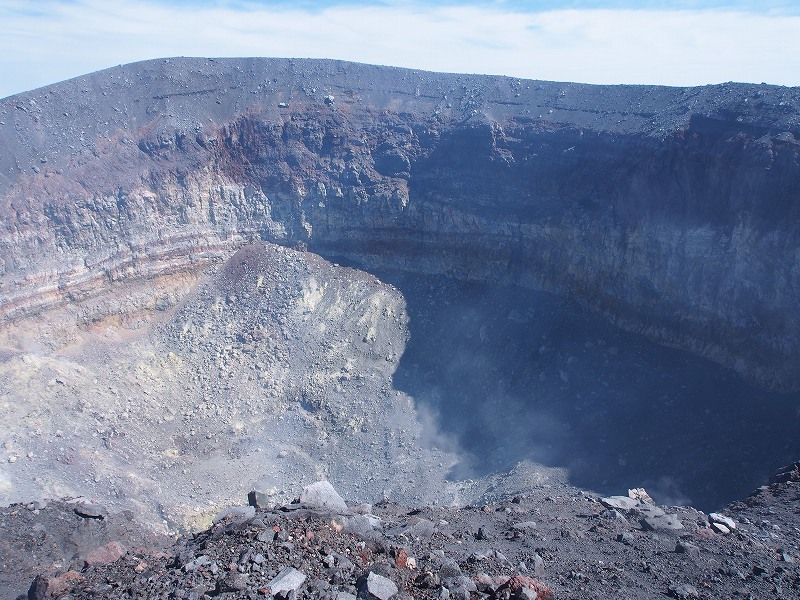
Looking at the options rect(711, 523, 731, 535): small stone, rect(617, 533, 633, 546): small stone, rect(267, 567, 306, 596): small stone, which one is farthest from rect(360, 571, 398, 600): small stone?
rect(711, 523, 731, 535): small stone

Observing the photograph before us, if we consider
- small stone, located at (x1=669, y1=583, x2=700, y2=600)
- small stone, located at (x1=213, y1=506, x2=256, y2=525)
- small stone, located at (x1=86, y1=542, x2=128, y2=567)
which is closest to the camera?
small stone, located at (x1=669, y1=583, x2=700, y2=600)

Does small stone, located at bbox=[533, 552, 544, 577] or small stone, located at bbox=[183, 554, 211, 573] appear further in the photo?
small stone, located at bbox=[533, 552, 544, 577]

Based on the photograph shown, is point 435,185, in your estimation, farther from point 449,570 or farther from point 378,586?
point 378,586

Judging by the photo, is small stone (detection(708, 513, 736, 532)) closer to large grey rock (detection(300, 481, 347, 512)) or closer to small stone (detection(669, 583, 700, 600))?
small stone (detection(669, 583, 700, 600))

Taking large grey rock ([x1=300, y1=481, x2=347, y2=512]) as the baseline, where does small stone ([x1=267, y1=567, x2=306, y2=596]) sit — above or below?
above

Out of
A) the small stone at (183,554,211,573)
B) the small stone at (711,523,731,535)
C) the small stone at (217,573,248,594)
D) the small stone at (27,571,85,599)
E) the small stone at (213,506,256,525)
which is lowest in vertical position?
the small stone at (711,523,731,535)

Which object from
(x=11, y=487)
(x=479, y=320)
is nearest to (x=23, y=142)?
(x=11, y=487)

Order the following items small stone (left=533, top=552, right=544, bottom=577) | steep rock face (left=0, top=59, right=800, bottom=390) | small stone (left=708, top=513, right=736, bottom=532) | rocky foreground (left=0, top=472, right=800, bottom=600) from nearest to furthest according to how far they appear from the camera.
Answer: rocky foreground (left=0, top=472, right=800, bottom=600)
small stone (left=533, top=552, right=544, bottom=577)
small stone (left=708, top=513, right=736, bottom=532)
steep rock face (left=0, top=59, right=800, bottom=390)

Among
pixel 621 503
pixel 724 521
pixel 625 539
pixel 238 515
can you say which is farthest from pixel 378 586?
pixel 724 521
